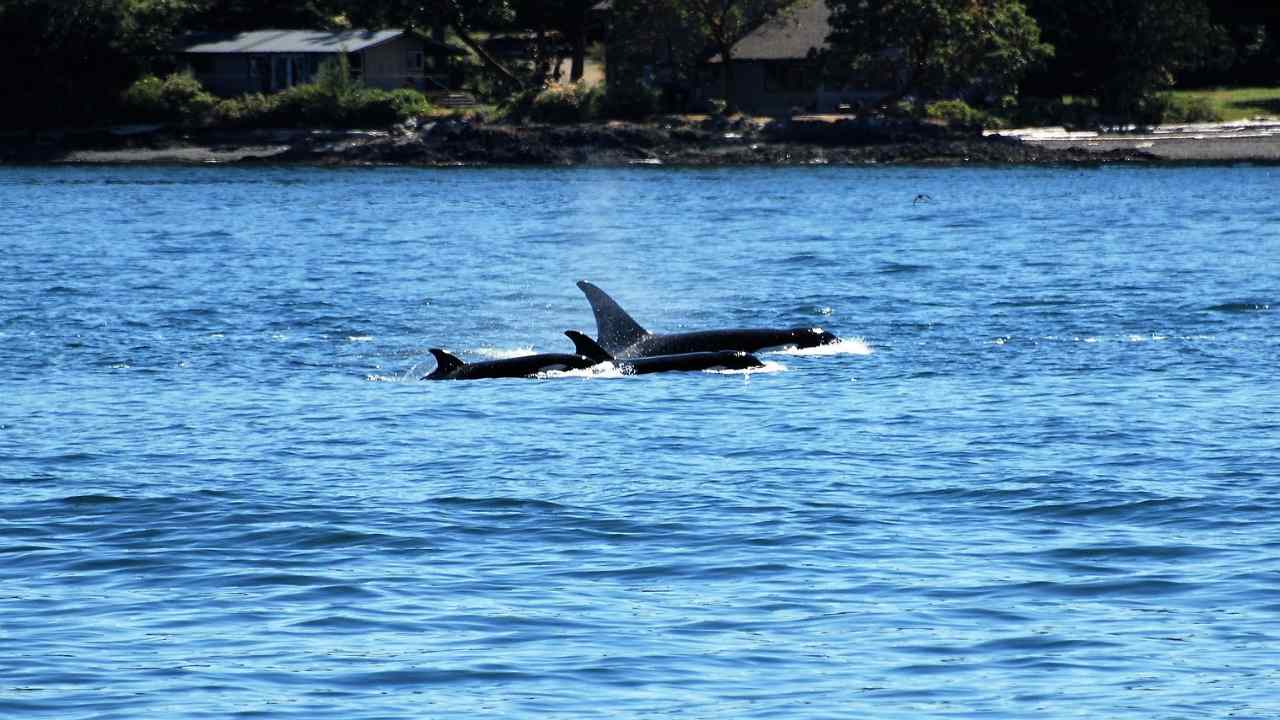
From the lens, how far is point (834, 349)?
3272 cm

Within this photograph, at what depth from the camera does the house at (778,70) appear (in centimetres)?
12650

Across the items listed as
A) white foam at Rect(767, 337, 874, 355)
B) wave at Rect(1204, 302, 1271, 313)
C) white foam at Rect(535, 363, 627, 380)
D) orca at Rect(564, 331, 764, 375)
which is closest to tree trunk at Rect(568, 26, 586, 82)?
wave at Rect(1204, 302, 1271, 313)

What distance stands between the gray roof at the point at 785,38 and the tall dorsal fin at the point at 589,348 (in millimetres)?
97055

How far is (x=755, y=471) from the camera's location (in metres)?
21.7

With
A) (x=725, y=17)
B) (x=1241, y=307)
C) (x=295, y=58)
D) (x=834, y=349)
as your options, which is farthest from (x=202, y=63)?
(x=834, y=349)

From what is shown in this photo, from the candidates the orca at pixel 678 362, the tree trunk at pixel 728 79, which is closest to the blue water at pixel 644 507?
the orca at pixel 678 362

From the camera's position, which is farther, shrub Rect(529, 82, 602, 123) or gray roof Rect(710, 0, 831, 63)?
gray roof Rect(710, 0, 831, 63)

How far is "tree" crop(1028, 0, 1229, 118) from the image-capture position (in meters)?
117

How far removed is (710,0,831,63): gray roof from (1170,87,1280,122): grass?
2177 cm

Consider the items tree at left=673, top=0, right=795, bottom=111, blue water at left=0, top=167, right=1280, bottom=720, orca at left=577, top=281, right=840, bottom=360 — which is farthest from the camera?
tree at left=673, top=0, right=795, bottom=111

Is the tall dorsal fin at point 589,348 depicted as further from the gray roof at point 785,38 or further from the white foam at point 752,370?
the gray roof at point 785,38

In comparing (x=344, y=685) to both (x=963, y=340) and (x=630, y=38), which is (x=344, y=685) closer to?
(x=963, y=340)

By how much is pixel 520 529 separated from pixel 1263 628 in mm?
6708

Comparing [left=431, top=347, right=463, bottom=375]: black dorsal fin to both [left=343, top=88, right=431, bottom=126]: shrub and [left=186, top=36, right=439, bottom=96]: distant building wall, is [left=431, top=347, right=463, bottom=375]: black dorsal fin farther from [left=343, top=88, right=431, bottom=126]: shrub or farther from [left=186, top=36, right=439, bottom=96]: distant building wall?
[left=186, top=36, right=439, bottom=96]: distant building wall
